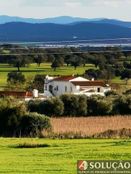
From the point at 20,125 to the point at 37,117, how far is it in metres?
1.73

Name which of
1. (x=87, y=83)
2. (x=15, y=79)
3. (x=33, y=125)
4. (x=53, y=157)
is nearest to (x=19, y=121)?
(x=33, y=125)

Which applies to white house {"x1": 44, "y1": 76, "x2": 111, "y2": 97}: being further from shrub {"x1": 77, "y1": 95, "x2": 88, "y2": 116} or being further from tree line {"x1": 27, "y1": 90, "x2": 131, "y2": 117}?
shrub {"x1": 77, "y1": 95, "x2": 88, "y2": 116}

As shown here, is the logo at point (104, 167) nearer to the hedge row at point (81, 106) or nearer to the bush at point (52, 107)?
the hedge row at point (81, 106)

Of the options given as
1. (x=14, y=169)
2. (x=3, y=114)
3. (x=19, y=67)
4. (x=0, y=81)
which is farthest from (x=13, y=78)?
(x=14, y=169)

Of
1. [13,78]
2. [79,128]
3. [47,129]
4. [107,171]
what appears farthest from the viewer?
[13,78]

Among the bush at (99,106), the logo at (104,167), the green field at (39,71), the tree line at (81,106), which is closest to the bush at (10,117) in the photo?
the tree line at (81,106)

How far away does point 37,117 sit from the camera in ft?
127

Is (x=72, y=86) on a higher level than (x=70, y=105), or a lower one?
lower

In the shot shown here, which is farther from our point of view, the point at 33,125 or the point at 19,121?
the point at 19,121

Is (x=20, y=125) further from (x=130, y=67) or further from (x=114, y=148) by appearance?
(x=130, y=67)

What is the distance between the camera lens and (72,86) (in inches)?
3174

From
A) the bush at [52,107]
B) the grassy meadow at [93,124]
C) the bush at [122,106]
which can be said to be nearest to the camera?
the grassy meadow at [93,124]

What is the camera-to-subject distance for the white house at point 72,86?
7794 cm

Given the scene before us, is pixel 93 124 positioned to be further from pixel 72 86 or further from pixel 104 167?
pixel 72 86
